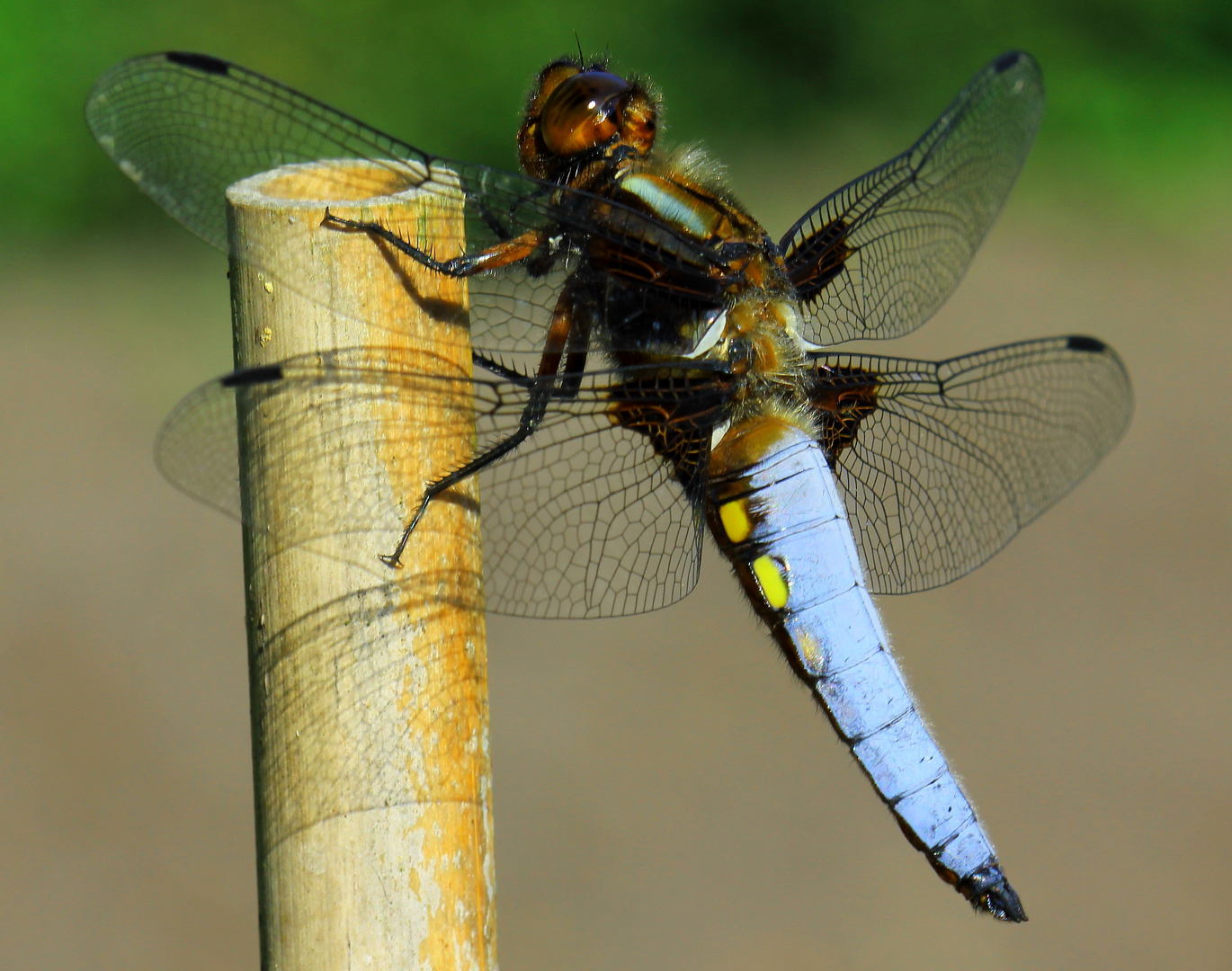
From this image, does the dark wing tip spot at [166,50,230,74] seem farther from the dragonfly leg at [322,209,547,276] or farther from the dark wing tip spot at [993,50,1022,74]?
the dark wing tip spot at [993,50,1022,74]

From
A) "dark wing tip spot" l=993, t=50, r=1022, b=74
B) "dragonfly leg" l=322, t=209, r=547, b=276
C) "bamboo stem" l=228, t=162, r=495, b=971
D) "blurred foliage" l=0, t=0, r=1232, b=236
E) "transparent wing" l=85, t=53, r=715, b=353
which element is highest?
"blurred foliage" l=0, t=0, r=1232, b=236

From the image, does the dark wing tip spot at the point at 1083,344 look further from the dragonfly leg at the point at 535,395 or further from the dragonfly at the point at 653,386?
the dragonfly leg at the point at 535,395

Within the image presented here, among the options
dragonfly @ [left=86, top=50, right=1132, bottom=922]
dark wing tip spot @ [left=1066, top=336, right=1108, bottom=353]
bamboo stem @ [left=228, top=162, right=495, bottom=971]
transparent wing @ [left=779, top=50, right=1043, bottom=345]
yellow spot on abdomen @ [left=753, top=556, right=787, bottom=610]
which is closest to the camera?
bamboo stem @ [left=228, top=162, right=495, bottom=971]

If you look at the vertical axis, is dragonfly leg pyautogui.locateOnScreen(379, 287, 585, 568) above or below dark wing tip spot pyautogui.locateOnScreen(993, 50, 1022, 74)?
below

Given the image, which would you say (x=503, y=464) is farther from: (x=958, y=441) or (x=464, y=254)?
(x=958, y=441)

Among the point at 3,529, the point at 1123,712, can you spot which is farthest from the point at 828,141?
the point at 3,529

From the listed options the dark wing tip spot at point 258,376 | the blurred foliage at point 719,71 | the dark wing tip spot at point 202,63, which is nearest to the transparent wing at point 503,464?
the dark wing tip spot at point 258,376

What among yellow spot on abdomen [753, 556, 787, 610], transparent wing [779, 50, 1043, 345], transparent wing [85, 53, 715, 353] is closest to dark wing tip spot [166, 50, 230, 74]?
transparent wing [85, 53, 715, 353]
